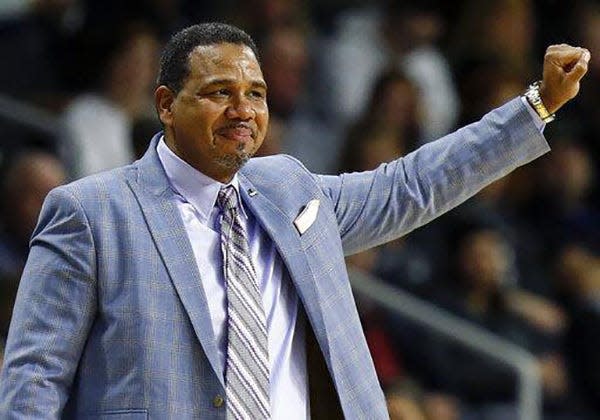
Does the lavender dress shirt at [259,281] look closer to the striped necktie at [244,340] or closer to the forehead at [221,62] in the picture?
the striped necktie at [244,340]

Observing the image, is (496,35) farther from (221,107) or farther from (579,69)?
(221,107)

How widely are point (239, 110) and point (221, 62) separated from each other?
0.37ft

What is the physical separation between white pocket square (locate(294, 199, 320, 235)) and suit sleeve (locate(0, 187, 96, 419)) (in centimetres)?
47

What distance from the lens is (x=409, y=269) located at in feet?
23.5

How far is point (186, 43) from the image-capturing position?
11.1 ft

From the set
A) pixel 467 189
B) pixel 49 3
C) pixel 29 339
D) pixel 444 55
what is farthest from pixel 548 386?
pixel 29 339

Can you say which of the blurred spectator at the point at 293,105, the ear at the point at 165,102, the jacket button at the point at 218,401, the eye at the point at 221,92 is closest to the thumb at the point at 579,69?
the eye at the point at 221,92

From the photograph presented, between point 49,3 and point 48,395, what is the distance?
4.76m

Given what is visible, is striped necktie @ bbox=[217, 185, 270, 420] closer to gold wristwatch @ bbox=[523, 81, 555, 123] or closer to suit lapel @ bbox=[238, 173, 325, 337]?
suit lapel @ bbox=[238, 173, 325, 337]

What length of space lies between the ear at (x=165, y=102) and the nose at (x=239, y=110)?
0.49 ft

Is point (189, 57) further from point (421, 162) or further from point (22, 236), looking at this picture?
point (22, 236)

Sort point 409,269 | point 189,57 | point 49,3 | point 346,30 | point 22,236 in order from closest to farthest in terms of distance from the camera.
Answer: point 189,57, point 22,236, point 409,269, point 49,3, point 346,30

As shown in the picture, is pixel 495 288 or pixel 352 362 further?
pixel 495 288

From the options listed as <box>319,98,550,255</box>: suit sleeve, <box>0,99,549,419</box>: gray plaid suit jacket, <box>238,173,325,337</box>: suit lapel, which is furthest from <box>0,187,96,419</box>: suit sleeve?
<box>319,98,550,255</box>: suit sleeve
